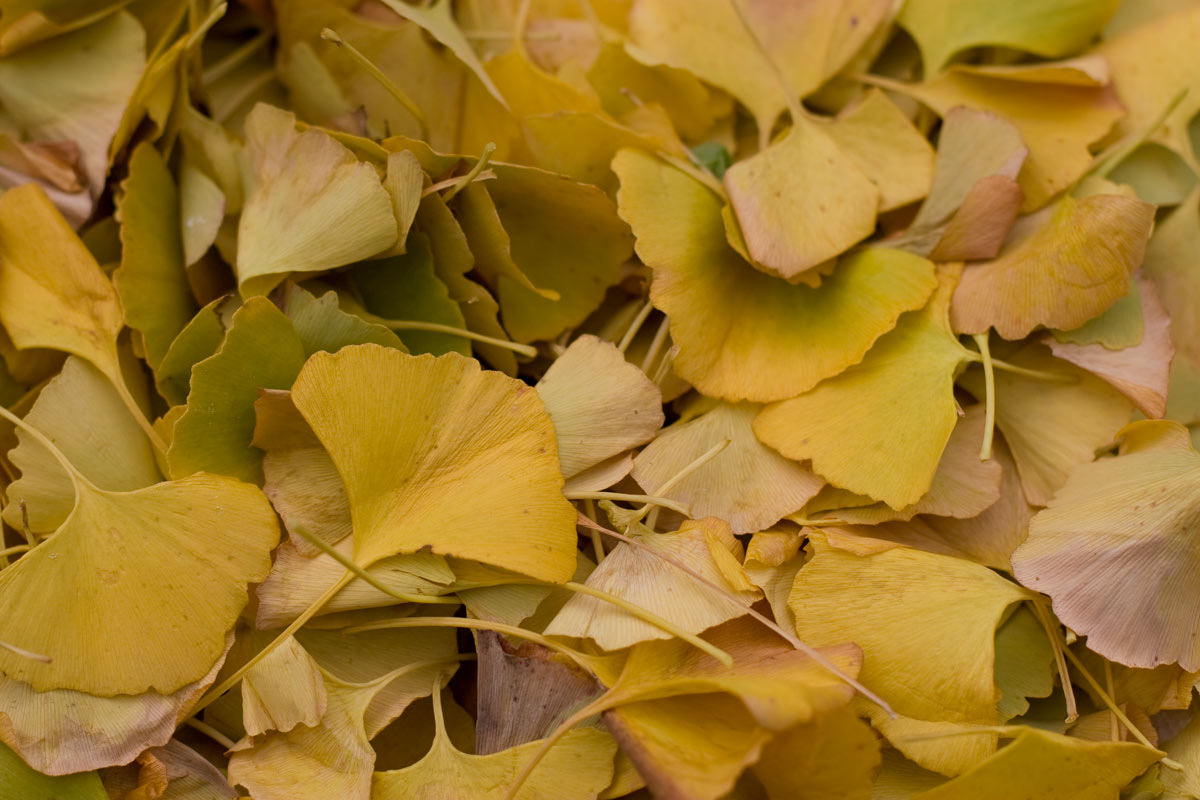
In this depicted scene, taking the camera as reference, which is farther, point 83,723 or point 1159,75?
point 1159,75

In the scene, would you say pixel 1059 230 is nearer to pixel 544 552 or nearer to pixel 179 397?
pixel 544 552

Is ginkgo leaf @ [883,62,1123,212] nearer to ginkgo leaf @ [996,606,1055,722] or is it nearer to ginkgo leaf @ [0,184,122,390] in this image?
ginkgo leaf @ [996,606,1055,722]

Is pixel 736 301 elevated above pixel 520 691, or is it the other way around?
pixel 736 301

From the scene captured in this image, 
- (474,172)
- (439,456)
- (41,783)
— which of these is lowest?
(41,783)

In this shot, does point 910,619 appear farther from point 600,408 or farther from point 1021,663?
point 600,408

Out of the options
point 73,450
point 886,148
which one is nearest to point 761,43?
point 886,148

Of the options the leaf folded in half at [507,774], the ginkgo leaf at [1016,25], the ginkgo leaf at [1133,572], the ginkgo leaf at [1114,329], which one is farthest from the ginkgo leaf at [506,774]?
the ginkgo leaf at [1016,25]

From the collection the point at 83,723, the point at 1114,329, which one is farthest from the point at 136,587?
the point at 1114,329

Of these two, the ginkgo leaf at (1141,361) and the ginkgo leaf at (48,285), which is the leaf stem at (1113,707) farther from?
the ginkgo leaf at (48,285)
